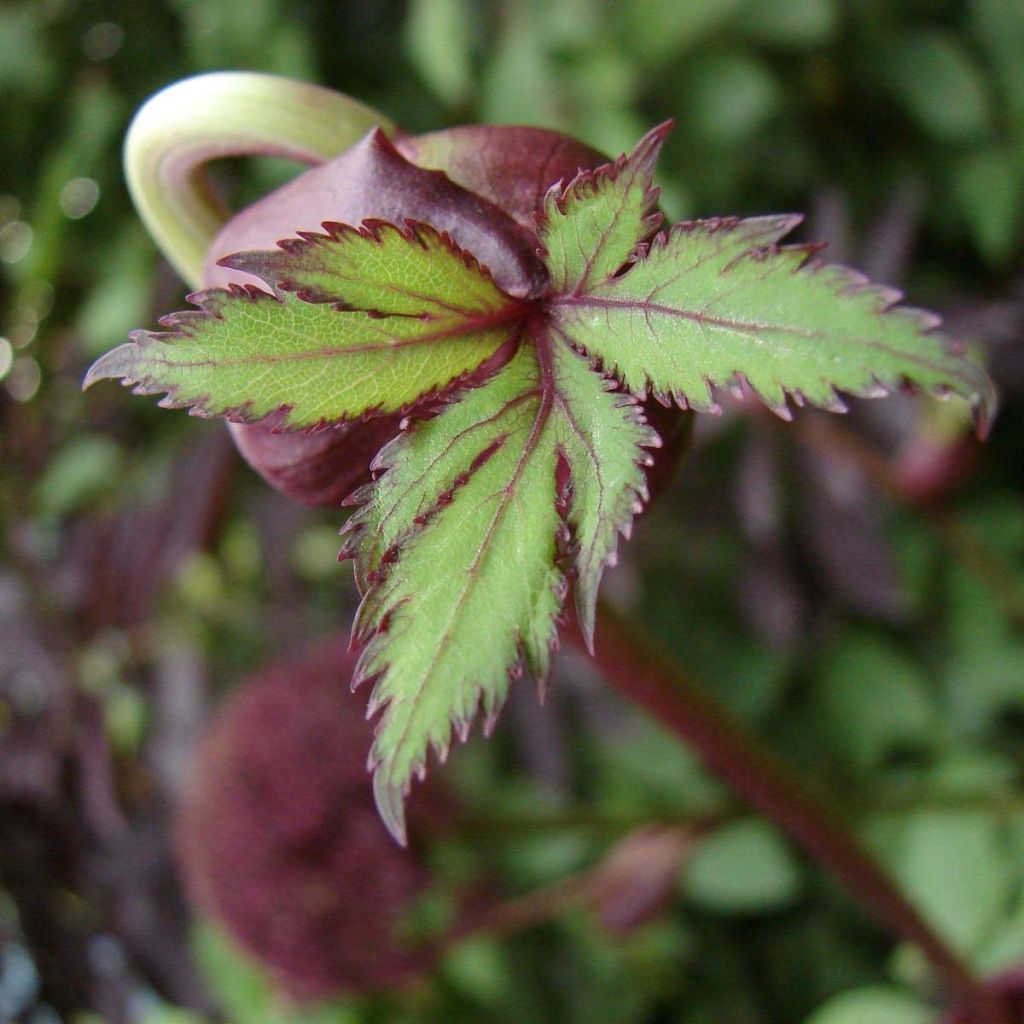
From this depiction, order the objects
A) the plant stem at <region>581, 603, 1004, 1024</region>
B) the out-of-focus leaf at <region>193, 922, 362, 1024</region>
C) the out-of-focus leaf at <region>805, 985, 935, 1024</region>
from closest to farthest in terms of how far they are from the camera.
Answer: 1. the plant stem at <region>581, 603, 1004, 1024</region>
2. the out-of-focus leaf at <region>805, 985, 935, 1024</region>
3. the out-of-focus leaf at <region>193, 922, 362, 1024</region>

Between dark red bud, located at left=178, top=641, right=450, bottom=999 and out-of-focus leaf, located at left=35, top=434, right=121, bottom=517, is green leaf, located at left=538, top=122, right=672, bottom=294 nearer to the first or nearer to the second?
dark red bud, located at left=178, top=641, right=450, bottom=999

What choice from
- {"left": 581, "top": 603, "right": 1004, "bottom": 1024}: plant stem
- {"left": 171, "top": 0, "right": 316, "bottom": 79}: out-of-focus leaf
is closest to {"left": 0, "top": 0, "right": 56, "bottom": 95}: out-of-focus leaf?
{"left": 171, "top": 0, "right": 316, "bottom": 79}: out-of-focus leaf

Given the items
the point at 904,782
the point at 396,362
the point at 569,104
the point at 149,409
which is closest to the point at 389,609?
the point at 396,362

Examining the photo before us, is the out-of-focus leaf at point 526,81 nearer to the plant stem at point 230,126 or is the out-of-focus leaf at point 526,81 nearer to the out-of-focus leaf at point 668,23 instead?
the out-of-focus leaf at point 668,23

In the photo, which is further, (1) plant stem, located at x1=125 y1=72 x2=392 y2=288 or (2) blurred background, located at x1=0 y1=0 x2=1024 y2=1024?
(2) blurred background, located at x1=0 y1=0 x2=1024 y2=1024

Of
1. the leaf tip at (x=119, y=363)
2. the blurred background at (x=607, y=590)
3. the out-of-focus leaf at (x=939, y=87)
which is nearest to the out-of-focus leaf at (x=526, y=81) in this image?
the blurred background at (x=607, y=590)

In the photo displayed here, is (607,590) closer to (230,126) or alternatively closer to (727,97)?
(727,97)
